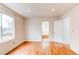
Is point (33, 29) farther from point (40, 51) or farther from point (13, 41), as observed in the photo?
point (40, 51)

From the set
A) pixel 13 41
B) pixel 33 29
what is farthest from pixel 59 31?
pixel 13 41

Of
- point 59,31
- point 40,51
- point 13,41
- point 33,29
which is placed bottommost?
point 40,51

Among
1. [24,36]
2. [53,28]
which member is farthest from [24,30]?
[53,28]

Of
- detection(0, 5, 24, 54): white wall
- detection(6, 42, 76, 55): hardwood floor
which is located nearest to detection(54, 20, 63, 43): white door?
detection(6, 42, 76, 55): hardwood floor

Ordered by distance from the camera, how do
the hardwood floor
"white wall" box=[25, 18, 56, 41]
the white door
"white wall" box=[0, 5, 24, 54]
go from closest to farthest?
"white wall" box=[0, 5, 24, 54], the hardwood floor, the white door, "white wall" box=[25, 18, 56, 41]

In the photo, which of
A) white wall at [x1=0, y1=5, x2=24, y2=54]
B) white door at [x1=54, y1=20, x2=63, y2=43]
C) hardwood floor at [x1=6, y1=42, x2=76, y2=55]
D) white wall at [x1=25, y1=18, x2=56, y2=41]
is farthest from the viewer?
white wall at [x1=25, y1=18, x2=56, y2=41]

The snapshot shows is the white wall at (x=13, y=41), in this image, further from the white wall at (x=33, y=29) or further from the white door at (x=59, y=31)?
the white door at (x=59, y=31)

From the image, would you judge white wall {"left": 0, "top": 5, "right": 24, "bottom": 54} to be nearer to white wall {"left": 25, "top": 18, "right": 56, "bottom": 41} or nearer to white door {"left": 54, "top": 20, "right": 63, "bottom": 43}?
white wall {"left": 25, "top": 18, "right": 56, "bottom": 41}

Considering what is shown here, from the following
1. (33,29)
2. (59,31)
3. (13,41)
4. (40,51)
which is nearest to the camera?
(40,51)

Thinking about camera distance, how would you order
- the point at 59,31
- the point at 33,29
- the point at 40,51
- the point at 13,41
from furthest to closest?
the point at 33,29
the point at 59,31
the point at 13,41
the point at 40,51

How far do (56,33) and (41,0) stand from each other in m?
6.83

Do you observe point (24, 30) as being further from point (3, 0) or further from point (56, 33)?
point (3, 0)
